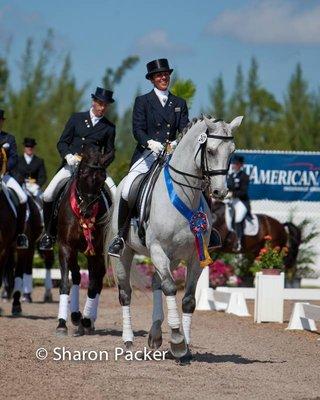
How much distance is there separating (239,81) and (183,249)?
105ft

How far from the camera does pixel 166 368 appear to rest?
10.1 m

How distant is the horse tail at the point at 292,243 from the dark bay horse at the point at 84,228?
A: 10.9m

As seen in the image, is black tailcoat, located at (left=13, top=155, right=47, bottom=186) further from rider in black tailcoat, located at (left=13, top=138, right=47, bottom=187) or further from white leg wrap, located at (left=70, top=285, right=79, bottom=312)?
white leg wrap, located at (left=70, top=285, right=79, bottom=312)

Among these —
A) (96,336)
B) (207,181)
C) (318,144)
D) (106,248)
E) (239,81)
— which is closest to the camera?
(207,181)

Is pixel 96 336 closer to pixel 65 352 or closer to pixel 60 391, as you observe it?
pixel 65 352

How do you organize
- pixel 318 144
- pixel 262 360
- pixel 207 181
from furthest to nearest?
pixel 318 144, pixel 262 360, pixel 207 181

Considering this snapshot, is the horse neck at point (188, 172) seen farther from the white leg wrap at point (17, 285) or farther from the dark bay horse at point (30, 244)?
the dark bay horse at point (30, 244)

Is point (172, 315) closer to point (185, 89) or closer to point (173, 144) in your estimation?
point (173, 144)

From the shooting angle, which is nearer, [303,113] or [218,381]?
[218,381]

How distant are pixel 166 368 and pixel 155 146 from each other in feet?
8.10

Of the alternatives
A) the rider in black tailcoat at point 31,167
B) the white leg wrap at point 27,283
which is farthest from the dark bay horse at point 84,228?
the rider in black tailcoat at point 31,167

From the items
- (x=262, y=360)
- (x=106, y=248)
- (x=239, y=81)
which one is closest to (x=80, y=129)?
(x=106, y=248)

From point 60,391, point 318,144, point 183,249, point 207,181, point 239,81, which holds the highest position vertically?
point 239,81

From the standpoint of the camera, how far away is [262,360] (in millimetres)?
11148
